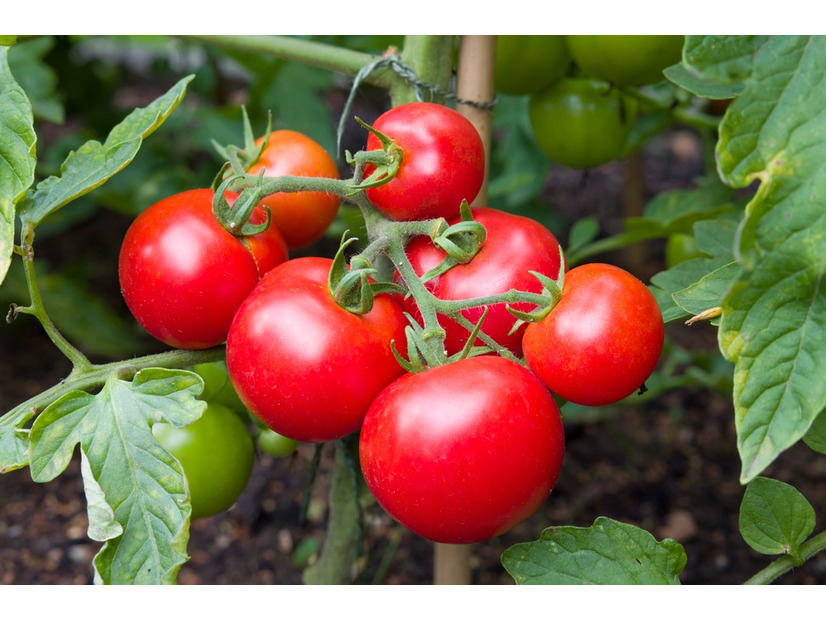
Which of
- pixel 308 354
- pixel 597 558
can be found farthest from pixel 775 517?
pixel 308 354

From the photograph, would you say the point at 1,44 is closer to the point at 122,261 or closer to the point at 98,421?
the point at 122,261

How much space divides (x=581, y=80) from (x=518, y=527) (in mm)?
693

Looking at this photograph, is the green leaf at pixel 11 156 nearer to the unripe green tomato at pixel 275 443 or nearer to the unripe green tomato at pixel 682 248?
the unripe green tomato at pixel 275 443

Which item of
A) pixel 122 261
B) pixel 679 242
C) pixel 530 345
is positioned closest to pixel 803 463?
pixel 679 242

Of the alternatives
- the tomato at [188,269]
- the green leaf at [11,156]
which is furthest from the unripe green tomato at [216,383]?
the green leaf at [11,156]

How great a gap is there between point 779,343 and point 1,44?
24.3 inches

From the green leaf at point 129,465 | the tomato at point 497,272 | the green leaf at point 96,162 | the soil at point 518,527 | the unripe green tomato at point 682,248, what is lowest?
the soil at point 518,527

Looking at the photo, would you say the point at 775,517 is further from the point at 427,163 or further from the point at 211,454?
the point at 211,454

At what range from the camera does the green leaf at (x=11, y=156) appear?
2.04ft

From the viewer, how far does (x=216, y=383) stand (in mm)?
834

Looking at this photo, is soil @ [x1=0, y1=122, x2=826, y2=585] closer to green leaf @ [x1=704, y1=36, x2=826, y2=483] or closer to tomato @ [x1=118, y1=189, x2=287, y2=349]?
tomato @ [x1=118, y1=189, x2=287, y2=349]

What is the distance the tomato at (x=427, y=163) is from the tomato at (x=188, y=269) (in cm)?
12

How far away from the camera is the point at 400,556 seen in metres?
1.25

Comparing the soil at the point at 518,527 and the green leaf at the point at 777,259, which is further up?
the green leaf at the point at 777,259
